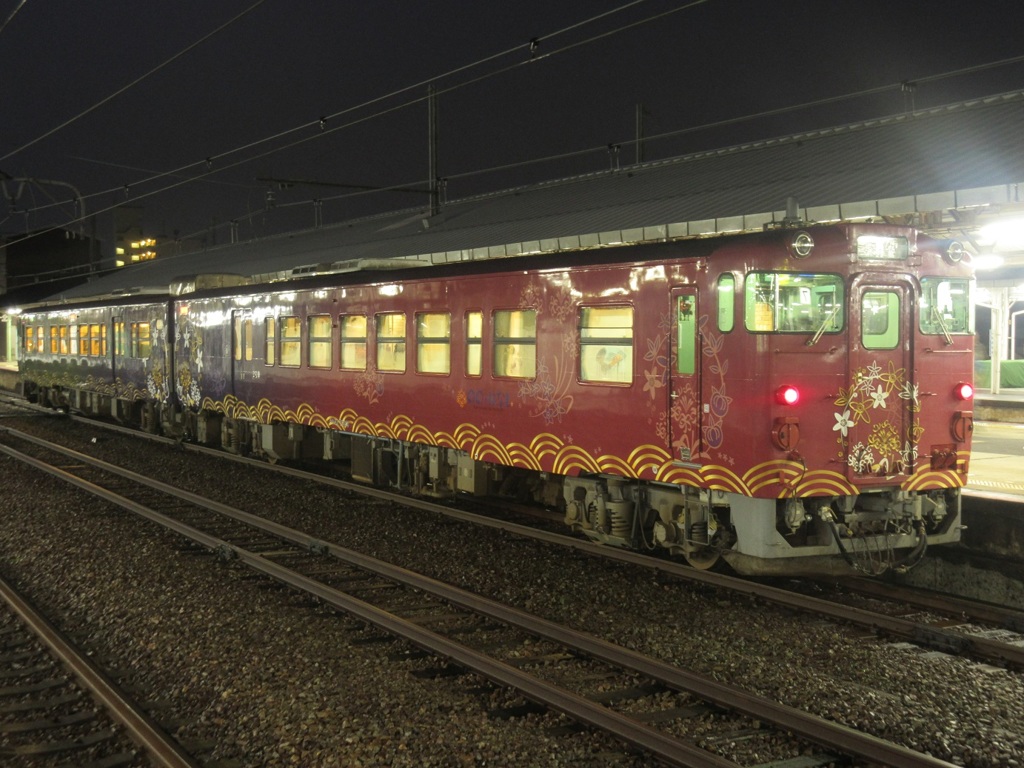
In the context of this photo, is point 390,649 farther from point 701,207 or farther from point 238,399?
point 238,399

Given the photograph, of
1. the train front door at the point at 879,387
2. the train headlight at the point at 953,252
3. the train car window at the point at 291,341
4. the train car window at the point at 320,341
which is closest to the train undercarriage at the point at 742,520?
Answer: the train front door at the point at 879,387

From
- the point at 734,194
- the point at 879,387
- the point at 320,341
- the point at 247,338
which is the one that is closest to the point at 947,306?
the point at 879,387

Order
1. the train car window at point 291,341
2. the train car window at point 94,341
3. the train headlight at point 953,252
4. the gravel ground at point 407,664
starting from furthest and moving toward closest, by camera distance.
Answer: the train car window at point 94,341 → the train car window at point 291,341 → the train headlight at point 953,252 → the gravel ground at point 407,664

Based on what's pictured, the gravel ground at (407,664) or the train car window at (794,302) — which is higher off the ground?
the train car window at (794,302)

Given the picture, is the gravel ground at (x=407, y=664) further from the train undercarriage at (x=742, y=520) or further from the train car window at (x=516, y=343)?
the train car window at (x=516, y=343)

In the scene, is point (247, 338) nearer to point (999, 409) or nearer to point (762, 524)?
point (762, 524)

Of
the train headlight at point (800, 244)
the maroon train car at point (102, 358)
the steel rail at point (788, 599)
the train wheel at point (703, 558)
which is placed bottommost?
the steel rail at point (788, 599)

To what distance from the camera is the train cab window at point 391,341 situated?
12.1m

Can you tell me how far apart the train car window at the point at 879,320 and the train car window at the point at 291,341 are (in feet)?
28.5

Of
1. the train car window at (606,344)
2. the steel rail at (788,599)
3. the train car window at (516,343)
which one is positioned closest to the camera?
the steel rail at (788,599)

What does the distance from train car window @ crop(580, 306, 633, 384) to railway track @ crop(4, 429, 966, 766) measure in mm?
2446

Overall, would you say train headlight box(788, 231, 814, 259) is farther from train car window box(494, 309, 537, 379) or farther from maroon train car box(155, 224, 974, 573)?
train car window box(494, 309, 537, 379)

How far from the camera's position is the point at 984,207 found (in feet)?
27.4

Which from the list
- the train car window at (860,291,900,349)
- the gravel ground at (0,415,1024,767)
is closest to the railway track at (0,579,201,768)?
the gravel ground at (0,415,1024,767)
